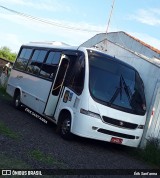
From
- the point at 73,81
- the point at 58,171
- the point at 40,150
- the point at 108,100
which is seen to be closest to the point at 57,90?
the point at 73,81

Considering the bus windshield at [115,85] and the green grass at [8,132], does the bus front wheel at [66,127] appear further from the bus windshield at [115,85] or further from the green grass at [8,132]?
the green grass at [8,132]

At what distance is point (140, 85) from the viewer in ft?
43.7

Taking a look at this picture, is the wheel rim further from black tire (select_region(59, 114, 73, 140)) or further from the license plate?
the license plate

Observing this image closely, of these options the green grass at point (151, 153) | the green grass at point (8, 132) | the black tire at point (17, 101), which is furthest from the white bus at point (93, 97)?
the black tire at point (17, 101)

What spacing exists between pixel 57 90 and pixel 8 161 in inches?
239

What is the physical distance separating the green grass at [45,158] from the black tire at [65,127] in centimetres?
275

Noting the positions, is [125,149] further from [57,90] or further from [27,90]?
[27,90]

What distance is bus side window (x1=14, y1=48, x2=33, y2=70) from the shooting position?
1820 centimetres

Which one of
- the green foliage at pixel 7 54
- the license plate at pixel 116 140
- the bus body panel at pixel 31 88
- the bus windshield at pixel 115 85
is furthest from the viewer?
the green foliage at pixel 7 54

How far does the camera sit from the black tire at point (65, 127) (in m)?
12.2

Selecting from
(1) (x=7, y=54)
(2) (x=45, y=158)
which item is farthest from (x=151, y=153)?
(1) (x=7, y=54)

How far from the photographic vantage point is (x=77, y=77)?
1247 centimetres

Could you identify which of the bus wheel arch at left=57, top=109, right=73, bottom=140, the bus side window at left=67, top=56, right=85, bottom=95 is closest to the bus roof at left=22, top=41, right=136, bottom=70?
the bus side window at left=67, top=56, right=85, bottom=95

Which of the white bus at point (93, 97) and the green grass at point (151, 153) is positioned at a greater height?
the white bus at point (93, 97)
